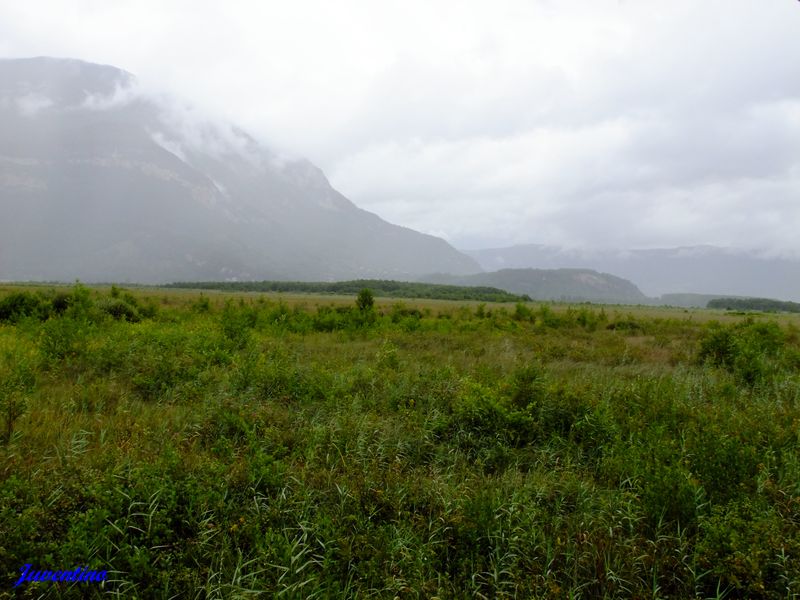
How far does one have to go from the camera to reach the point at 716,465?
15.7ft

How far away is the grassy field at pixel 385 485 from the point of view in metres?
3.30

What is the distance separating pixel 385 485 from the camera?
4.53 meters

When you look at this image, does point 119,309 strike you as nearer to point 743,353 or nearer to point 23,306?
point 23,306

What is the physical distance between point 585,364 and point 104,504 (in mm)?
13096

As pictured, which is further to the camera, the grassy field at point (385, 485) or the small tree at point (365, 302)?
the small tree at point (365, 302)

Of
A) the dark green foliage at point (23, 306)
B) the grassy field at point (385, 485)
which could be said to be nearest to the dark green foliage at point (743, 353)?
the grassy field at point (385, 485)

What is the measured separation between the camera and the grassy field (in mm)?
3297

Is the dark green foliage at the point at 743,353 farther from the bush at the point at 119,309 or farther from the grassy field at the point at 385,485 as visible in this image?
the bush at the point at 119,309

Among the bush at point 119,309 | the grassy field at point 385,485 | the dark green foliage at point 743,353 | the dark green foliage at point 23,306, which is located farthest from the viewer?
the bush at point 119,309

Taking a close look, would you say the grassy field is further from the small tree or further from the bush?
the small tree

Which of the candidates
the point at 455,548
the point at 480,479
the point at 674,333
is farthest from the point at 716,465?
the point at 674,333

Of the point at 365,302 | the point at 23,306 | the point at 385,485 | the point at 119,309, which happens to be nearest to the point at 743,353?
the point at 385,485

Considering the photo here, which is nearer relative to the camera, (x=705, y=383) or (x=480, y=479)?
(x=480, y=479)

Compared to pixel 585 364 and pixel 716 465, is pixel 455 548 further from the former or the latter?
pixel 585 364
